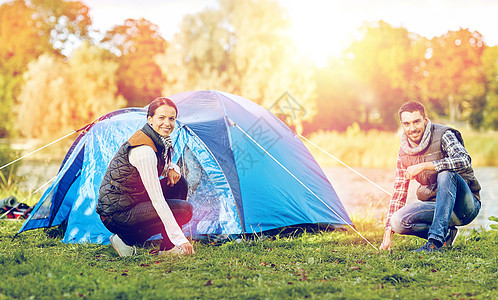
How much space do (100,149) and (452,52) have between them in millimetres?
26652

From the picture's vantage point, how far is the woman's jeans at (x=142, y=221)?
366cm

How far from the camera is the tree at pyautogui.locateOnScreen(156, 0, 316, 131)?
18750 millimetres

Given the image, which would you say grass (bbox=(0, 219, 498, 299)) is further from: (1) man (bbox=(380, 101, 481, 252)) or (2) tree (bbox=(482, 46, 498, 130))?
(2) tree (bbox=(482, 46, 498, 130))

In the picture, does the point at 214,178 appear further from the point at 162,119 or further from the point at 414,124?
the point at 414,124

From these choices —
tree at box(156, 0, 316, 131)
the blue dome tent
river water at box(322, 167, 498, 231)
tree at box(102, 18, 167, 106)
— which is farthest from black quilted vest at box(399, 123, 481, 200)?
tree at box(102, 18, 167, 106)

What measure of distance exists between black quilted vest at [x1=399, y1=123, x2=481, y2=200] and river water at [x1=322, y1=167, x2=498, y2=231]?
87.6 inches

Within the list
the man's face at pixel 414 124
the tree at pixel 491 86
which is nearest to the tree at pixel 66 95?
the man's face at pixel 414 124

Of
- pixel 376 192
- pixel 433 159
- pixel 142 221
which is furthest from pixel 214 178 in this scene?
pixel 376 192

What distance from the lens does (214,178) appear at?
4594mm

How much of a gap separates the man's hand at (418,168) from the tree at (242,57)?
13.7m

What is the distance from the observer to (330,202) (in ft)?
16.6

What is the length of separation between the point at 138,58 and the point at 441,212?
80.3 feet

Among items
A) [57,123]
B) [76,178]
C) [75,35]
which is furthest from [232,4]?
[76,178]

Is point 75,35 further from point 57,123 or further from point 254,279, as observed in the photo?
point 254,279
